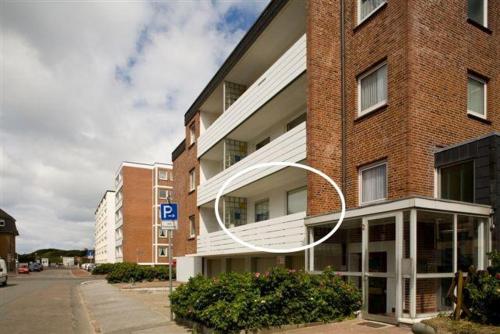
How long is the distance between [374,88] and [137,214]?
60.9 meters

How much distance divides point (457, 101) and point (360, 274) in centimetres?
582

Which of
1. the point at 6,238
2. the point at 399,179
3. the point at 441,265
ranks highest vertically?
the point at 399,179

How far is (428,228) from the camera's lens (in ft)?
34.6

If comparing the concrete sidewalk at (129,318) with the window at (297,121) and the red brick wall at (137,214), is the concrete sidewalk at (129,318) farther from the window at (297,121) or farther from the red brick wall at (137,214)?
the red brick wall at (137,214)

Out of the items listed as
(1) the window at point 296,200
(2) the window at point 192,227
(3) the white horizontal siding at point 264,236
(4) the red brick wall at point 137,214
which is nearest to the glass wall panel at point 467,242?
(3) the white horizontal siding at point 264,236

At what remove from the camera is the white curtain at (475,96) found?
14.0 m

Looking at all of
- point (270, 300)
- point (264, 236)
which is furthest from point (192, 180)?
point (270, 300)

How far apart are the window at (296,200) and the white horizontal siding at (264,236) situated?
1.87m

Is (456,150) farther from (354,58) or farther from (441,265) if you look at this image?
(354,58)

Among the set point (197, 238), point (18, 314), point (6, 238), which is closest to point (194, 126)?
point (197, 238)

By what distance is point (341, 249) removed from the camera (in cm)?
1284

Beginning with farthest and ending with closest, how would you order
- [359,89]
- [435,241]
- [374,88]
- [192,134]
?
[192,134] < [359,89] < [374,88] < [435,241]

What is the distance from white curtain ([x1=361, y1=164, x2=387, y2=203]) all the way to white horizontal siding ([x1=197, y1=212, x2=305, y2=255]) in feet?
6.74

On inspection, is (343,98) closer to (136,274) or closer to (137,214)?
(136,274)
